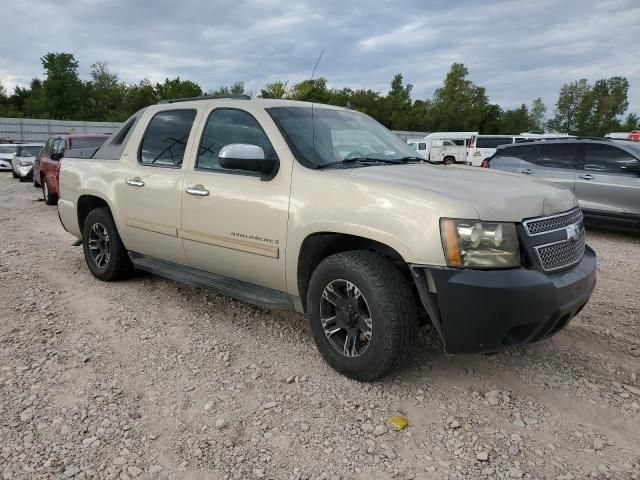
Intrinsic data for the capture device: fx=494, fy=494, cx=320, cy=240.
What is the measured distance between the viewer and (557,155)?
8.77 metres

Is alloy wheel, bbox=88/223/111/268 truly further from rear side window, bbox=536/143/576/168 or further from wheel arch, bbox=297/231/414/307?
rear side window, bbox=536/143/576/168

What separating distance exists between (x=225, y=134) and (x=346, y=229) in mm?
1442

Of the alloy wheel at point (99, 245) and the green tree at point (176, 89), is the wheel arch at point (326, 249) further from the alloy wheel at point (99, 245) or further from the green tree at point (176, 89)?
the green tree at point (176, 89)

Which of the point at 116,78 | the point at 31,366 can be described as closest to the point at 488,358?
the point at 31,366

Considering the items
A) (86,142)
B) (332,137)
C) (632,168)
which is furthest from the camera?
(86,142)

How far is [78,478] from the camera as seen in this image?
7.32 feet

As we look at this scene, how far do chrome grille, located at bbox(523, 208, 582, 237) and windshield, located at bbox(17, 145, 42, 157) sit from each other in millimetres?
19718

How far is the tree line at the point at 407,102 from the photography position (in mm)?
57344

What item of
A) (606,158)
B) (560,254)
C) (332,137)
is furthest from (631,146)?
(332,137)

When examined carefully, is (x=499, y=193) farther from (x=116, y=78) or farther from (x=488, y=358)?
(x=116, y=78)

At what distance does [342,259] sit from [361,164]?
788 millimetres

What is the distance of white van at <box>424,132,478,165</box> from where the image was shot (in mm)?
30219

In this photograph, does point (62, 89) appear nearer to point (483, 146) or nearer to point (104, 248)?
point (483, 146)

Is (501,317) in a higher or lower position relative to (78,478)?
higher
